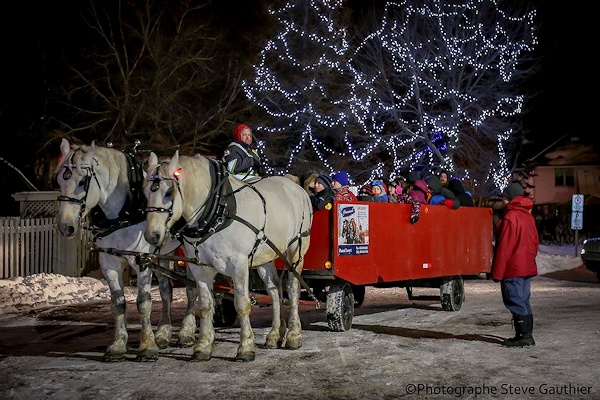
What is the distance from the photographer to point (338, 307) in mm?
11578

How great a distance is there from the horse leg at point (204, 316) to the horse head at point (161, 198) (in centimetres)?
89

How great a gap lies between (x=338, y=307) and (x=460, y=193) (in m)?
5.36

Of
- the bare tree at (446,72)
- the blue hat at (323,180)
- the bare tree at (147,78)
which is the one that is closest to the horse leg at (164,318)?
the blue hat at (323,180)

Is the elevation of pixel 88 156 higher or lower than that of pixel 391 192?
higher

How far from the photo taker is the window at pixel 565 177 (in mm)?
63344

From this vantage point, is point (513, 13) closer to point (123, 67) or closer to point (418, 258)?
point (123, 67)

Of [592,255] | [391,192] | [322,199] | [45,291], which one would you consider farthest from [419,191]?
[592,255]

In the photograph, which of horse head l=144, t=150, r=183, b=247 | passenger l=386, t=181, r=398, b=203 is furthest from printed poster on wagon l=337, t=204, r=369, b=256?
passenger l=386, t=181, r=398, b=203

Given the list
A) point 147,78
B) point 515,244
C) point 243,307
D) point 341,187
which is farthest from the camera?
point 147,78

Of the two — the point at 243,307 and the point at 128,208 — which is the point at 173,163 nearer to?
the point at 128,208

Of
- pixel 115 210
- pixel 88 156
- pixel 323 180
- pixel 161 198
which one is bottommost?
pixel 115 210

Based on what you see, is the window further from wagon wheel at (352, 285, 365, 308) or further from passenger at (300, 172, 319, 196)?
passenger at (300, 172, 319, 196)

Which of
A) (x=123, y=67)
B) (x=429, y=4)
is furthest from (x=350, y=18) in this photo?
(x=123, y=67)

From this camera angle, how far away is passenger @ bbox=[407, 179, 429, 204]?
1423 centimetres
